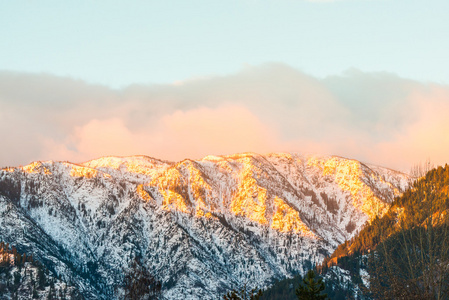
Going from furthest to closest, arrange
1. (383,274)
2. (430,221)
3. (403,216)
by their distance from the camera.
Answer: (403,216)
(430,221)
(383,274)

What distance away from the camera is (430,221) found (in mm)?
89188

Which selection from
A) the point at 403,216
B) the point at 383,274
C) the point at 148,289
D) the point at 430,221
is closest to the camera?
the point at 383,274

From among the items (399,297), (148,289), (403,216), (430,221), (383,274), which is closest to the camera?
(399,297)

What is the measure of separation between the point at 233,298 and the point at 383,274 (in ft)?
73.0

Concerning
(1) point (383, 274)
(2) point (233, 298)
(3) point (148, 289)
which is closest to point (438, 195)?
(1) point (383, 274)

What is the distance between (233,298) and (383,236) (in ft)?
97.5

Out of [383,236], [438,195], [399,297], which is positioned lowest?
[399,297]

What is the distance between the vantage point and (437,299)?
8031 centimetres

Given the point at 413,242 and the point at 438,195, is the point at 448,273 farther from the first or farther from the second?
the point at 438,195

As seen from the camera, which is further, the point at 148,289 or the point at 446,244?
the point at 148,289

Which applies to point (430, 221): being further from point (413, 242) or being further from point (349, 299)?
point (349, 299)

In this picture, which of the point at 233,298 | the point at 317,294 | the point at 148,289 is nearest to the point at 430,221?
the point at 317,294

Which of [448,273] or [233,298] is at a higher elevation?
[448,273]

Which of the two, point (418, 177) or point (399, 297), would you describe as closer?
point (399, 297)
